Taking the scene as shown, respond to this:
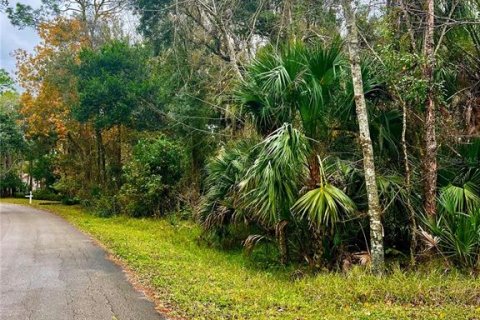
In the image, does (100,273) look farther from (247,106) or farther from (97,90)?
(97,90)

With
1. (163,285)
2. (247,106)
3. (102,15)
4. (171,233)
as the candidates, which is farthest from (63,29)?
(163,285)

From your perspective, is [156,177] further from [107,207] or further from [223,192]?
[223,192]

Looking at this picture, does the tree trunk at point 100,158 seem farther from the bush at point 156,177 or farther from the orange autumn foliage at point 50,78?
the bush at point 156,177

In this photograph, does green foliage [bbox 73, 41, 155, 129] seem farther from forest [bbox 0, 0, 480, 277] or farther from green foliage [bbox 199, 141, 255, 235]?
green foliage [bbox 199, 141, 255, 235]

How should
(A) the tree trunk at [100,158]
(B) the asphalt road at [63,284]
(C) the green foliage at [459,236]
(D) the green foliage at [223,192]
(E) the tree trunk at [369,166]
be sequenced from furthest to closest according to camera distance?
(A) the tree trunk at [100,158]
(D) the green foliage at [223,192]
(E) the tree trunk at [369,166]
(C) the green foliage at [459,236]
(B) the asphalt road at [63,284]

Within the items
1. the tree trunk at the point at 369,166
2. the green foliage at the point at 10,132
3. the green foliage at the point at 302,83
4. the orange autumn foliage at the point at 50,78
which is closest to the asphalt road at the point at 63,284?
the tree trunk at the point at 369,166

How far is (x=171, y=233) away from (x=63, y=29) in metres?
14.4

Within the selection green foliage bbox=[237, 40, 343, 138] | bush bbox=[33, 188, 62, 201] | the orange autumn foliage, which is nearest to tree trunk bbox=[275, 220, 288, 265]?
green foliage bbox=[237, 40, 343, 138]

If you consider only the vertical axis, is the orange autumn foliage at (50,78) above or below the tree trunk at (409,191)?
above

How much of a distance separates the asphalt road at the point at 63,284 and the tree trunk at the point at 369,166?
12.0ft

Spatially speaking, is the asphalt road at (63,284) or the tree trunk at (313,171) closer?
the asphalt road at (63,284)

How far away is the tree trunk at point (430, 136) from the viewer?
742 centimetres

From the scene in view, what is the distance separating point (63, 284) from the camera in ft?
23.5

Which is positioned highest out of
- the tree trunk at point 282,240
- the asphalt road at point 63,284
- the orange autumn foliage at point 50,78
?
the orange autumn foliage at point 50,78
